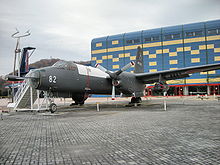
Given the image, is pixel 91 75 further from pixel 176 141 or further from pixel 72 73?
pixel 176 141

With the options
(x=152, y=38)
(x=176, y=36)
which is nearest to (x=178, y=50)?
(x=176, y=36)

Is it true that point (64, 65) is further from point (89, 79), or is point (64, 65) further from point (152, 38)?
point (152, 38)

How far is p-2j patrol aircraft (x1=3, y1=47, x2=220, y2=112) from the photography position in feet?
47.3

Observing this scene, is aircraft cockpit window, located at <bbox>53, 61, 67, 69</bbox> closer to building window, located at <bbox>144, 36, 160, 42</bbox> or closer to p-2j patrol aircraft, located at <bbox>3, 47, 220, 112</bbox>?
p-2j patrol aircraft, located at <bbox>3, 47, 220, 112</bbox>

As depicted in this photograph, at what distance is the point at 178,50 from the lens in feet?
175

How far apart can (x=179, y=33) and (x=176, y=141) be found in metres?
53.0

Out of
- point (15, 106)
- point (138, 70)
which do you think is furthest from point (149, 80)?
point (15, 106)

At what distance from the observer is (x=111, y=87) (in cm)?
2061

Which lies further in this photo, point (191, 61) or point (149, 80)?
point (191, 61)

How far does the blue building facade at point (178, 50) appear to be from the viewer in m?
50.1

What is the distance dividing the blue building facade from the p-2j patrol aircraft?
111 ft

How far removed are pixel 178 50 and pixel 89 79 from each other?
42.3 m

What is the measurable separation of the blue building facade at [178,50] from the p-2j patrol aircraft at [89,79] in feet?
111

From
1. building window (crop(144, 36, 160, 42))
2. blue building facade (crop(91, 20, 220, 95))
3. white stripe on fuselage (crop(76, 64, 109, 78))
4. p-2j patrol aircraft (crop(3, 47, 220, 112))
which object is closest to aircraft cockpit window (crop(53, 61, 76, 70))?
p-2j patrol aircraft (crop(3, 47, 220, 112))
